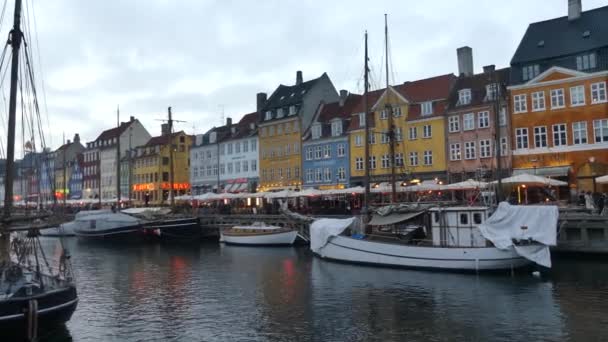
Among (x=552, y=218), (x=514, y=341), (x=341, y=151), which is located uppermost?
(x=341, y=151)

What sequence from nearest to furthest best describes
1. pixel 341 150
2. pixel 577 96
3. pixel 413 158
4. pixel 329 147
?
pixel 577 96, pixel 413 158, pixel 341 150, pixel 329 147

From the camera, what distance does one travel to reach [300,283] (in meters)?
26.6

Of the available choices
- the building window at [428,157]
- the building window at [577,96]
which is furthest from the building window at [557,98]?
the building window at [428,157]

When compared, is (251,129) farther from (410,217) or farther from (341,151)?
(410,217)

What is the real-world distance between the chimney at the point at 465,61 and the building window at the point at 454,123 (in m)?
5.87

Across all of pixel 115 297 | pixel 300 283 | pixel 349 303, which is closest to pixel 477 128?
pixel 300 283

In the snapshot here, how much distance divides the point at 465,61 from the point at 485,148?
417 inches

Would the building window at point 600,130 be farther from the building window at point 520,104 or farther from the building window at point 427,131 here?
the building window at point 427,131

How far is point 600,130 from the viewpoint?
42656 millimetres

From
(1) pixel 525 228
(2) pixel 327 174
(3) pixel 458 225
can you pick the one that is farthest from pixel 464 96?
(1) pixel 525 228

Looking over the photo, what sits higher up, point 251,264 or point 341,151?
point 341,151

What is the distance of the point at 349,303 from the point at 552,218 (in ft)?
38.5

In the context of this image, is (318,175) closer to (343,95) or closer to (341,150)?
(341,150)

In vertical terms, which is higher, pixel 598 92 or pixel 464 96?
pixel 464 96
